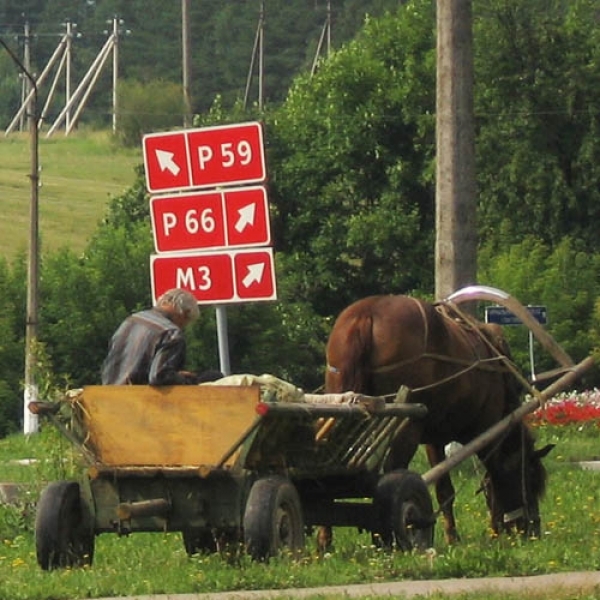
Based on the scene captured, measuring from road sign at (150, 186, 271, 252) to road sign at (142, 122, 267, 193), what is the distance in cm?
13

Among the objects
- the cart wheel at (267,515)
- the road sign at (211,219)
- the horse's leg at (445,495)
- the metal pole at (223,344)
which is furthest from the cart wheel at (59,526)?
the road sign at (211,219)

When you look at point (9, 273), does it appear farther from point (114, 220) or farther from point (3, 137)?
point (3, 137)

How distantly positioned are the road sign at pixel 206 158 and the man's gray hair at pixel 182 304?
12.8ft

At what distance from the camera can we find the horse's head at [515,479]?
15586 mm

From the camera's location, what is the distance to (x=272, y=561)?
11.1 m

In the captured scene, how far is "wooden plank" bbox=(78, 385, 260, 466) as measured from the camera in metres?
11.4

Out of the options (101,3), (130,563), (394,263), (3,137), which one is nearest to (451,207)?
(130,563)

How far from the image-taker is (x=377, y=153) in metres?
56.0

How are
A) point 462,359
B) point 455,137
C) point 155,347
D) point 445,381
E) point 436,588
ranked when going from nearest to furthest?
1. point 436,588
2. point 155,347
3. point 445,381
4. point 462,359
5. point 455,137

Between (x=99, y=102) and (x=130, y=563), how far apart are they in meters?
106

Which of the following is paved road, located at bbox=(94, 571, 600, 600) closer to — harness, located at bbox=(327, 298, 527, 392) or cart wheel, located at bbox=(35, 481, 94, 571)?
cart wheel, located at bbox=(35, 481, 94, 571)

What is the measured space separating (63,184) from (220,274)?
256 feet

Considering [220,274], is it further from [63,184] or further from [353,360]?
[63,184]


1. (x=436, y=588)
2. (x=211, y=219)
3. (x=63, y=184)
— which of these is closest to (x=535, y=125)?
(x=211, y=219)
